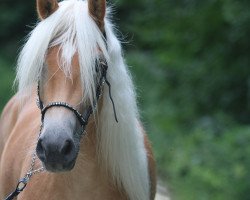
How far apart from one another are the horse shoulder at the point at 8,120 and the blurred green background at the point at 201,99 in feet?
7.46

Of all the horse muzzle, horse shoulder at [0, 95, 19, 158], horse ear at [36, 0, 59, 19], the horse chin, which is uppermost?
horse ear at [36, 0, 59, 19]

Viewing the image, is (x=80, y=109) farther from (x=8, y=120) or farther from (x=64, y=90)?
(x=8, y=120)

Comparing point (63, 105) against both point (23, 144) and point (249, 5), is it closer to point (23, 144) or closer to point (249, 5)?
point (23, 144)

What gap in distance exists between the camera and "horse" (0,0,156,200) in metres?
4.14

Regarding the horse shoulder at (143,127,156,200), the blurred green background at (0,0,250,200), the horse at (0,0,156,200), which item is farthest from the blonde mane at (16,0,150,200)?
the blurred green background at (0,0,250,200)

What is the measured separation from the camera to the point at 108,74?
4.47 metres

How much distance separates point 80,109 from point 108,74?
352mm

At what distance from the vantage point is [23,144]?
5.30 metres

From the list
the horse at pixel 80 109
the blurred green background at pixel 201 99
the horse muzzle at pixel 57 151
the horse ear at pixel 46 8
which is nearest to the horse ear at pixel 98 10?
the horse at pixel 80 109

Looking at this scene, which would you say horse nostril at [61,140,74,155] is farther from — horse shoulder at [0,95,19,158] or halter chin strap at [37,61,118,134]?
horse shoulder at [0,95,19,158]

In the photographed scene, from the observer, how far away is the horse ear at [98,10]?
175 inches

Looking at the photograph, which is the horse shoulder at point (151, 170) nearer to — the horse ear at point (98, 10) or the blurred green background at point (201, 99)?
the horse ear at point (98, 10)

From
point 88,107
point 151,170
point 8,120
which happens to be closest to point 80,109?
point 88,107

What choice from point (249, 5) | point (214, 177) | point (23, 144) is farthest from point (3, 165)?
point (249, 5)
